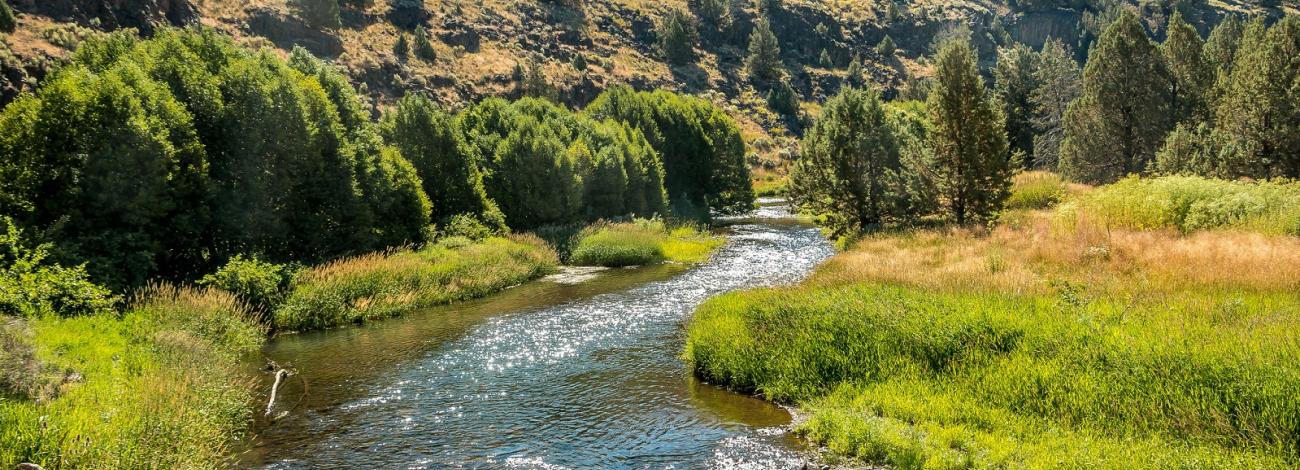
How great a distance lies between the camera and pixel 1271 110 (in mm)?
36750

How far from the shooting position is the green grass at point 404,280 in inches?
994

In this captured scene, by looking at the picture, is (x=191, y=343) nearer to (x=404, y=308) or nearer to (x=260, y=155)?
(x=404, y=308)

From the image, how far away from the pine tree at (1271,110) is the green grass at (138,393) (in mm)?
49804

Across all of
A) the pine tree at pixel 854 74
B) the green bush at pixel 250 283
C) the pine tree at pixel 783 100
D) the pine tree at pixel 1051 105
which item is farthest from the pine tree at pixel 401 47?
the pine tree at pixel 854 74

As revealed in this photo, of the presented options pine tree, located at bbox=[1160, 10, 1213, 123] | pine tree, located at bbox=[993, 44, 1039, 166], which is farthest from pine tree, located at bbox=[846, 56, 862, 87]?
pine tree, located at bbox=[1160, 10, 1213, 123]

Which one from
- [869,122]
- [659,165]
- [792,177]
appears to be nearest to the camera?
[869,122]

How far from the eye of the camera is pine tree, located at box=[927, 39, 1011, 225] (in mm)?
32062

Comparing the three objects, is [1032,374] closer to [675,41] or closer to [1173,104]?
[1173,104]

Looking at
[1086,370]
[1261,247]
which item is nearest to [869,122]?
[1261,247]

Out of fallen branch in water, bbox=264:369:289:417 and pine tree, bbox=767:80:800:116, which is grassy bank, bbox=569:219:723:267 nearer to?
fallen branch in water, bbox=264:369:289:417

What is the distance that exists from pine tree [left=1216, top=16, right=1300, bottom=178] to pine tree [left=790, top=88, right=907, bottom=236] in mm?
19588

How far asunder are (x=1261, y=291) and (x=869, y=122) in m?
26.8

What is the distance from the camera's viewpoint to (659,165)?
61.1 metres

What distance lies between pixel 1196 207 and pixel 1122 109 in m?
37.0
